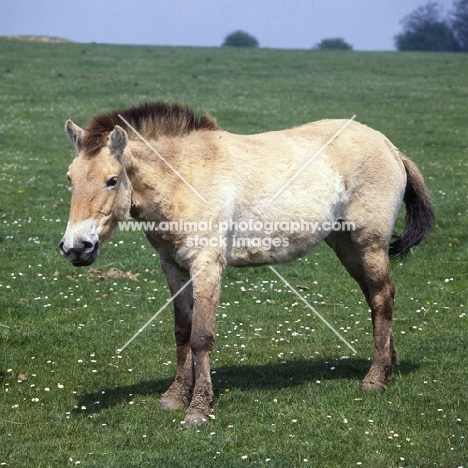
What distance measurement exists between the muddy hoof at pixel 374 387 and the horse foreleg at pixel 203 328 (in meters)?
1.62

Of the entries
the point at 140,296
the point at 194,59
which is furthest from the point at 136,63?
the point at 140,296

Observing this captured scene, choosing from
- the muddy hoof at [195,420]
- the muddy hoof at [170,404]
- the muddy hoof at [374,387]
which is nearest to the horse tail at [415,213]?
the muddy hoof at [374,387]

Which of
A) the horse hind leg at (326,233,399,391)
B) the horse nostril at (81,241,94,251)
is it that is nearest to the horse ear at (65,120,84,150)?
the horse nostril at (81,241,94,251)

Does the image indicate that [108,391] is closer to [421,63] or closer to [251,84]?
[251,84]

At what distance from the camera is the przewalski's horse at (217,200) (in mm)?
6902

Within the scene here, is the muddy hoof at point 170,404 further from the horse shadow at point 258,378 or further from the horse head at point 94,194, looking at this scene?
the horse head at point 94,194

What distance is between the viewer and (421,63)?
46.4 metres

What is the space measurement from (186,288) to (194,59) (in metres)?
40.5

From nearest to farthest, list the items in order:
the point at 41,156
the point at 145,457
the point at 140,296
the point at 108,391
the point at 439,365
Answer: the point at 145,457
the point at 108,391
the point at 439,365
the point at 140,296
the point at 41,156

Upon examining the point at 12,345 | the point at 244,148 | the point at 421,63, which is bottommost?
the point at 12,345

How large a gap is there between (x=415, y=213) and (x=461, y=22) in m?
8.19

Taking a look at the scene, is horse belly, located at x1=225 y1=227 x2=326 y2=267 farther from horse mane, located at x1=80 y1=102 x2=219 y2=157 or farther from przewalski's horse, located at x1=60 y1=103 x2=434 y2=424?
horse mane, located at x1=80 y1=102 x2=219 y2=157

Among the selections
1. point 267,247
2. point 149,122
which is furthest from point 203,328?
point 149,122

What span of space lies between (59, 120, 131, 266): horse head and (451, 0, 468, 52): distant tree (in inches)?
277
